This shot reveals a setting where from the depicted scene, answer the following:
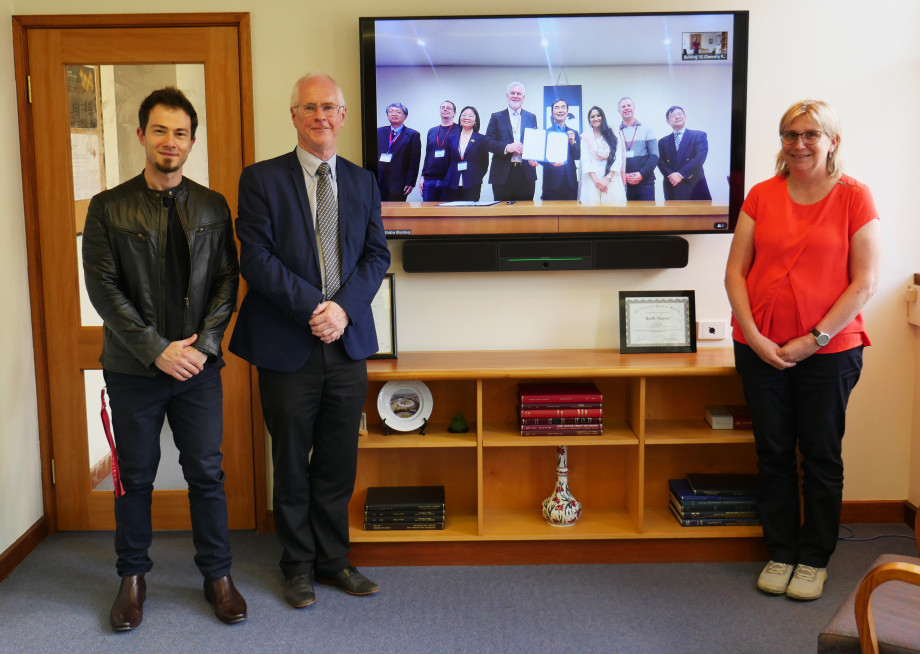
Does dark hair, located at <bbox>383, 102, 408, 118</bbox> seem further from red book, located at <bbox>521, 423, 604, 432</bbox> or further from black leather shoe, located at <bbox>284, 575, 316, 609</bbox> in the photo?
black leather shoe, located at <bbox>284, 575, 316, 609</bbox>

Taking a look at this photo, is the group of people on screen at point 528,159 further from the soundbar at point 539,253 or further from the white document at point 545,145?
the soundbar at point 539,253

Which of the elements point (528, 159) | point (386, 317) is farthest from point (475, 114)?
point (386, 317)

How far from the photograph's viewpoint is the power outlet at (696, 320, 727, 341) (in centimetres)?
340

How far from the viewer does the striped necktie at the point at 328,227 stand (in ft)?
8.89

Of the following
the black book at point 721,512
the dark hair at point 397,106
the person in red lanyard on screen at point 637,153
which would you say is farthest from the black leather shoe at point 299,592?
the person in red lanyard on screen at point 637,153

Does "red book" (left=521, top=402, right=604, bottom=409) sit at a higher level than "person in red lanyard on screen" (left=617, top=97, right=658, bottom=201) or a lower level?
lower

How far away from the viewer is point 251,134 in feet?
10.6

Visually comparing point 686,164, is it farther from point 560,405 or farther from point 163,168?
point 163,168

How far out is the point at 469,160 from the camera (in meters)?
3.20

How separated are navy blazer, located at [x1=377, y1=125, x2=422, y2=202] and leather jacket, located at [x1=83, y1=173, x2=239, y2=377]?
0.75 m

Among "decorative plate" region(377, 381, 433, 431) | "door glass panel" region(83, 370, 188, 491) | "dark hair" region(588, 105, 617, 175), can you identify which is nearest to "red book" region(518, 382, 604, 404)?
"decorative plate" region(377, 381, 433, 431)

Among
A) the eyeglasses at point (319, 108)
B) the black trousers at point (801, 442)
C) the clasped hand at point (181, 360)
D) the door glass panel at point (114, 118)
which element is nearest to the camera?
the clasped hand at point (181, 360)

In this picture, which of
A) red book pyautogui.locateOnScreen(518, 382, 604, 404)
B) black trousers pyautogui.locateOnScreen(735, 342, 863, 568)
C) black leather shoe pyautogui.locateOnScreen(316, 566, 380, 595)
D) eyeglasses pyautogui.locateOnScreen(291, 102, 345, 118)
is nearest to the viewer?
eyeglasses pyautogui.locateOnScreen(291, 102, 345, 118)

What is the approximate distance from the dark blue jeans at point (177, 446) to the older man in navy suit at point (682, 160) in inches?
70.4
